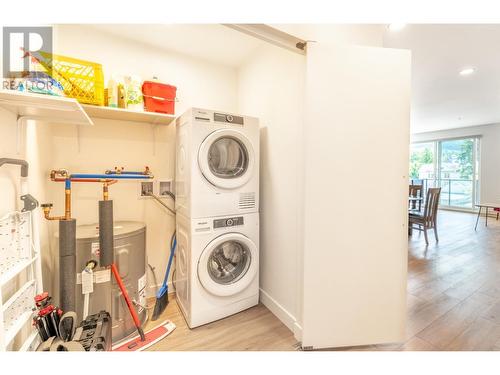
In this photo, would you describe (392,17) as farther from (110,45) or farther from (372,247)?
(110,45)

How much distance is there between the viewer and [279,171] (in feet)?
6.34

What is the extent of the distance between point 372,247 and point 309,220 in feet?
1.64

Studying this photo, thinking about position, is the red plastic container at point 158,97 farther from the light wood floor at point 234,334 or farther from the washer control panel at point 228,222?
the light wood floor at point 234,334

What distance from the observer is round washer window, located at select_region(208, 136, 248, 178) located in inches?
76.1

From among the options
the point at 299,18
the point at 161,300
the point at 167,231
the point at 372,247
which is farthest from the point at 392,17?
the point at 161,300

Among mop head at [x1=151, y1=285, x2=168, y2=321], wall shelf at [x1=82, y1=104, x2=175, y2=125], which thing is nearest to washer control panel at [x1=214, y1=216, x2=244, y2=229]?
mop head at [x1=151, y1=285, x2=168, y2=321]

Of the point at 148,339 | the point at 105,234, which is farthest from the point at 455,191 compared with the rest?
the point at 105,234

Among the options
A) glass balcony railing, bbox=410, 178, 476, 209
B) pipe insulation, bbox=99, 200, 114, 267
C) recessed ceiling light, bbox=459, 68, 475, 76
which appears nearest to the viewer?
pipe insulation, bbox=99, 200, 114, 267

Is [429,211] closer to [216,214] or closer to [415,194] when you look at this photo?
[415,194]

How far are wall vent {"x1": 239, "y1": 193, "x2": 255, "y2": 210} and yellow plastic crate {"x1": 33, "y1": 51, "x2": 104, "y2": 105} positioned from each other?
1.33 m

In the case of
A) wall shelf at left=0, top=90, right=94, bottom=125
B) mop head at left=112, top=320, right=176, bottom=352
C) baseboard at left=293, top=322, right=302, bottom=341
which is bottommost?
mop head at left=112, top=320, right=176, bottom=352

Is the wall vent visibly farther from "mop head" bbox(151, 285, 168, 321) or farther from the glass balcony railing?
the glass balcony railing

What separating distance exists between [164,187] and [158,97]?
86cm

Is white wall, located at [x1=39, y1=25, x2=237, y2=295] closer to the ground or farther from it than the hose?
farther from it
